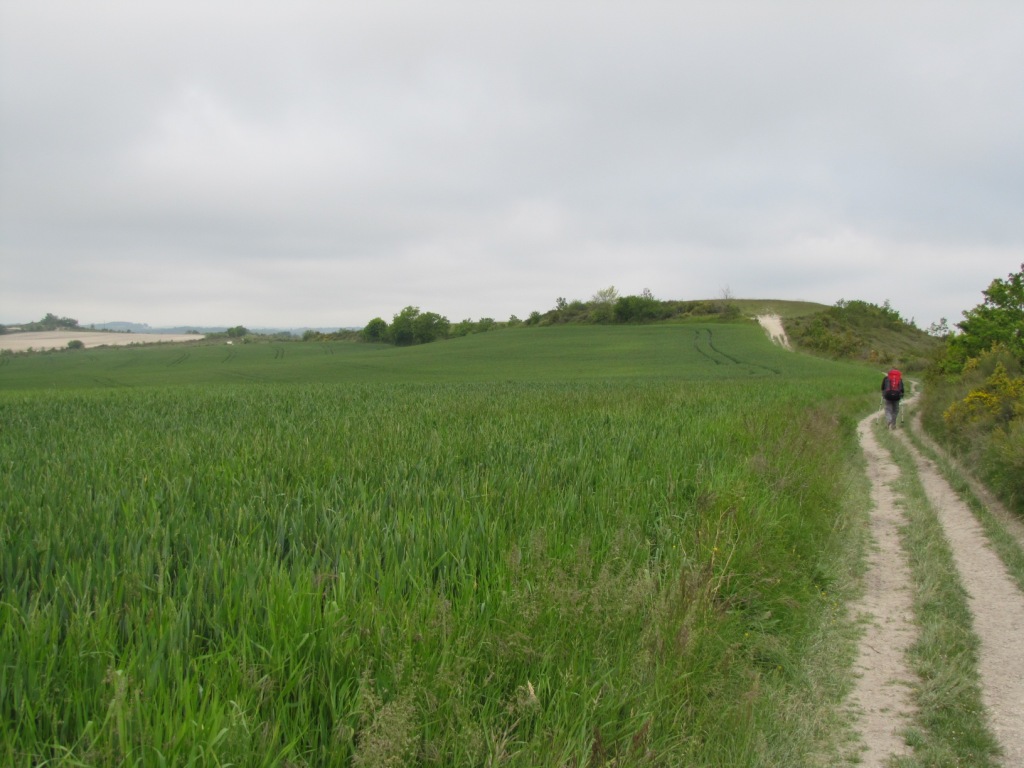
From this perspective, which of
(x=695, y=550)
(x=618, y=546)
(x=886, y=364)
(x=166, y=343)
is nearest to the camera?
(x=618, y=546)

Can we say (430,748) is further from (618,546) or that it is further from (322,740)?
(618,546)

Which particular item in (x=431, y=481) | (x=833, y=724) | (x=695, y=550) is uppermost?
(x=431, y=481)

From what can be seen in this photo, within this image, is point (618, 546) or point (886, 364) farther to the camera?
point (886, 364)

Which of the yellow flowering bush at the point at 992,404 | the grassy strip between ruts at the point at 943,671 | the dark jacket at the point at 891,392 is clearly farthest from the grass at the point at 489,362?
the grassy strip between ruts at the point at 943,671

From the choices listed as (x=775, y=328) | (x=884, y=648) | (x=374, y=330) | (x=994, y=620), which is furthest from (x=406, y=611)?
(x=374, y=330)

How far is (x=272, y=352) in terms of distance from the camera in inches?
3509

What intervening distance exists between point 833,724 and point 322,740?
3053mm

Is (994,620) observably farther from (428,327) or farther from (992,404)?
(428,327)

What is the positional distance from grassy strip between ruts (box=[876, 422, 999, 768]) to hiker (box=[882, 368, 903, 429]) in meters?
12.5

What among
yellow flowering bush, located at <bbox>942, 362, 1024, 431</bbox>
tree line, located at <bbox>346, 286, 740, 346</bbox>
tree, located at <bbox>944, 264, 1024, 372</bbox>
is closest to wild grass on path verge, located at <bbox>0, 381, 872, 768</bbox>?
yellow flowering bush, located at <bbox>942, 362, 1024, 431</bbox>

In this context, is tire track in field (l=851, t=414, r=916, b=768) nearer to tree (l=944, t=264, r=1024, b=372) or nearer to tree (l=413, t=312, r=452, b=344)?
tree (l=944, t=264, r=1024, b=372)

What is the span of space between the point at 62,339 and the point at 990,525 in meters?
136

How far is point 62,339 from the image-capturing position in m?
112

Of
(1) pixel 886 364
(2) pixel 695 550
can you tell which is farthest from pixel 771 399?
(1) pixel 886 364
